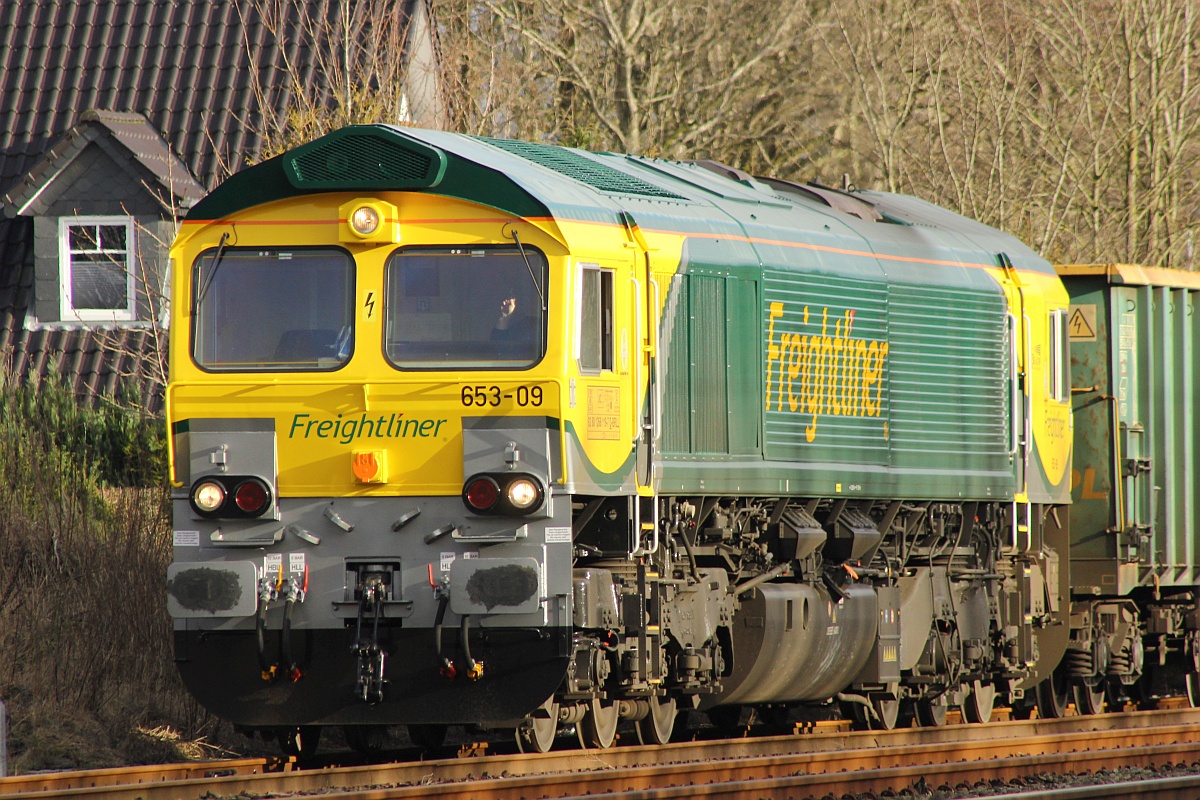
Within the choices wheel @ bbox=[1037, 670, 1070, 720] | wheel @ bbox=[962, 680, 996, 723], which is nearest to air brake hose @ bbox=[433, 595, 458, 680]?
wheel @ bbox=[962, 680, 996, 723]

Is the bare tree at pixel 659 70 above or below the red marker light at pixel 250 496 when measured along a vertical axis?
above

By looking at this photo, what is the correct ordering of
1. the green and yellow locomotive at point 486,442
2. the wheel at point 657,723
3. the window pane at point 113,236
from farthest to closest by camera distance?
1. the window pane at point 113,236
2. the wheel at point 657,723
3. the green and yellow locomotive at point 486,442

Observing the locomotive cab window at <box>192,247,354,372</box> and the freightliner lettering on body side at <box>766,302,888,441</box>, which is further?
the freightliner lettering on body side at <box>766,302,888,441</box>

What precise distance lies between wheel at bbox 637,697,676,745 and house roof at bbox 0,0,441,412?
9244 mm

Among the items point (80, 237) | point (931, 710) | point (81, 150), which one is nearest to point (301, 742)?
point (931, 710)

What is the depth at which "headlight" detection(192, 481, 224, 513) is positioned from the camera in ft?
33.1

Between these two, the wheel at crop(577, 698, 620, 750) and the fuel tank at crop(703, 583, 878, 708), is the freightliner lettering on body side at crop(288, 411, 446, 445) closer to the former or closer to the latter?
the wheel at crop(577, 698, 620, 750)

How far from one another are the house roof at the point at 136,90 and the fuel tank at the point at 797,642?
909 centimetres

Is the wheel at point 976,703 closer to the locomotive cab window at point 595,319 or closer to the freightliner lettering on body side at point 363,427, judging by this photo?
the locomotive cab window at point 595,319

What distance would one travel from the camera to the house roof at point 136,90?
20484 mm

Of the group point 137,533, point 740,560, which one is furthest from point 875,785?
point 137,533

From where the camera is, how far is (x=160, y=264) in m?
19.3

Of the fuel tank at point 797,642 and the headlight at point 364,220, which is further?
the fuel tank at point 797,642

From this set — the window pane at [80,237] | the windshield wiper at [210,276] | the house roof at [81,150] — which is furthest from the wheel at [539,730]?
the window pane at [80,237]
